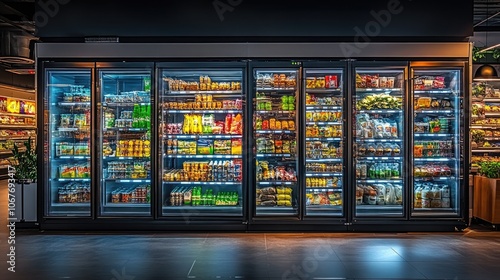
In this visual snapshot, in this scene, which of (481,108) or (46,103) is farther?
(481,108)

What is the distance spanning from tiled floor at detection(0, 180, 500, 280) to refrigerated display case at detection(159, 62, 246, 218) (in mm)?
660

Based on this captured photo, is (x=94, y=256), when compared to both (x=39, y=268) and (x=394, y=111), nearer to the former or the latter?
(x=39, y=268)

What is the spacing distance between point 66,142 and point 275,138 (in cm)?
320

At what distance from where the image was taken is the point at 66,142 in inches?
265

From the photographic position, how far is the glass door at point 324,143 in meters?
6.57

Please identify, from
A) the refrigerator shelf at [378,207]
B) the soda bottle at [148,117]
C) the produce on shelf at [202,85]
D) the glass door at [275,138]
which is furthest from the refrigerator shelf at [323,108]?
the soda bottle at [148,117]

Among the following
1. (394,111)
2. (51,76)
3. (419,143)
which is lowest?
(419,143)

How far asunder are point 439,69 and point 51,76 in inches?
224

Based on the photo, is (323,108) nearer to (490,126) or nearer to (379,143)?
(379,143)

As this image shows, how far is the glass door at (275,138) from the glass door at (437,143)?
177 centimetres

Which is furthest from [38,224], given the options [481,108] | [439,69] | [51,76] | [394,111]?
[481,108]

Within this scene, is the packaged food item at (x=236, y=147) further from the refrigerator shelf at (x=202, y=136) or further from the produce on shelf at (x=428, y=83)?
the produce on shelf at (x=428, y=83)

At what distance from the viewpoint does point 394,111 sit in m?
6.54

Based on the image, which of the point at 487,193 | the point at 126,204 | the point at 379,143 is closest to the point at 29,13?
the point at 126,204
